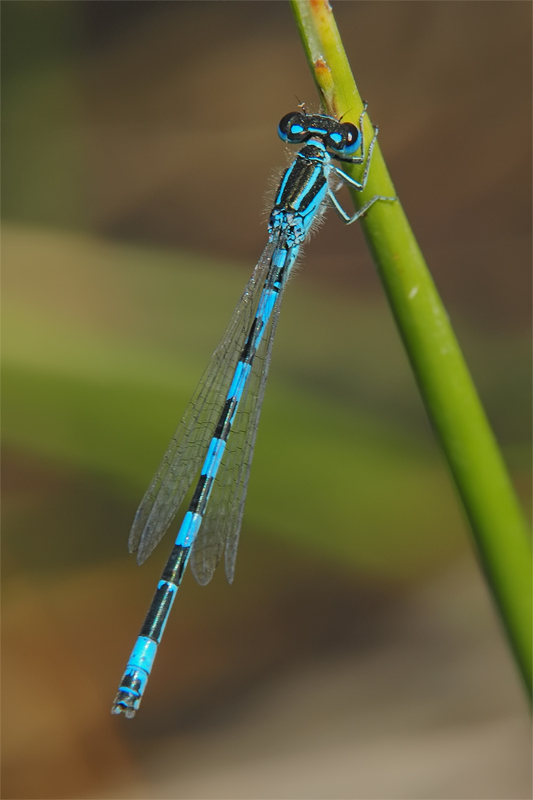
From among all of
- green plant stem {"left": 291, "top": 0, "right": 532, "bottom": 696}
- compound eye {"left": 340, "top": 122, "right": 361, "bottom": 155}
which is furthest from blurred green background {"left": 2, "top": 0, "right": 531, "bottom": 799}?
green plant stem {"left": 291, "top": 0, "right": 532, "bottom": 696}

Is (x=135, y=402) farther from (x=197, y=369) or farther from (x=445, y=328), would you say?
(x=445, y=328)

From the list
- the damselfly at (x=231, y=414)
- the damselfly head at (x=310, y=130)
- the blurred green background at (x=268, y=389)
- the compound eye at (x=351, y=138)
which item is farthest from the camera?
the blurred green background at (x=268, y=389)

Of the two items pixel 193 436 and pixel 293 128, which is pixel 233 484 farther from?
pixel 293 128

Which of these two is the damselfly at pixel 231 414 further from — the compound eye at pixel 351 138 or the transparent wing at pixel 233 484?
the compound eye at pixel 351 138

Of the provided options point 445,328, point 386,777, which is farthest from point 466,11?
point 386,777

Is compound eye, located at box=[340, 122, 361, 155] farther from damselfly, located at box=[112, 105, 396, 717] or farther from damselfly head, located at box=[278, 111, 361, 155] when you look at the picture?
damselfly, located at box=[112, 105, 396, 717]

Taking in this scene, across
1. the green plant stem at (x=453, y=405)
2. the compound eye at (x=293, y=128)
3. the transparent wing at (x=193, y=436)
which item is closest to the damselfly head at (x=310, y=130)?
the compound eye at (x=293, y=128)
